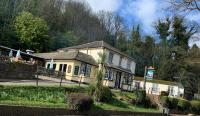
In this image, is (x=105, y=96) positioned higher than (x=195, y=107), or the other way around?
(x=105, y=96)

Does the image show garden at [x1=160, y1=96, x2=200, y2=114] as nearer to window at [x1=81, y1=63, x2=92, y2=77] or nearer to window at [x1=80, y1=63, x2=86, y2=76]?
window at [x1=81, y1=63, x2=92, y2=77]

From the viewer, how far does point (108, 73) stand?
153 ft

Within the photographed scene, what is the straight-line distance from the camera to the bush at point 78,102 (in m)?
22.9

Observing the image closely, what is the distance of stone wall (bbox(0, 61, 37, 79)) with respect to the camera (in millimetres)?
27781

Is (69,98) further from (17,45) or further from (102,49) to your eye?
(17,45)

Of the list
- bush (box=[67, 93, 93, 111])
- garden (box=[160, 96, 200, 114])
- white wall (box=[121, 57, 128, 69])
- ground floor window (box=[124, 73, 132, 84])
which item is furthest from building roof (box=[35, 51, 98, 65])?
bush (box=[67, 93, 93, 111])

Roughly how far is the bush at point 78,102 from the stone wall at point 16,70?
7179 mm

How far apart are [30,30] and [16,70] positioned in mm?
27150

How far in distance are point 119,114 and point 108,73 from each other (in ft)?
66.8

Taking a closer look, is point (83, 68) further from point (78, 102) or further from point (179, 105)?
point (78, 102)

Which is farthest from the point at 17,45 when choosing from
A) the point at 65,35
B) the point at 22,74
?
the point at 22,74

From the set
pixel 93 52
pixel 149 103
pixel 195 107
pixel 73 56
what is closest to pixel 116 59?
pixel 93 52

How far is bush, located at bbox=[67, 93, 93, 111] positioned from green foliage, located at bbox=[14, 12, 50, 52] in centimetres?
3334

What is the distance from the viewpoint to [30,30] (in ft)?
181
